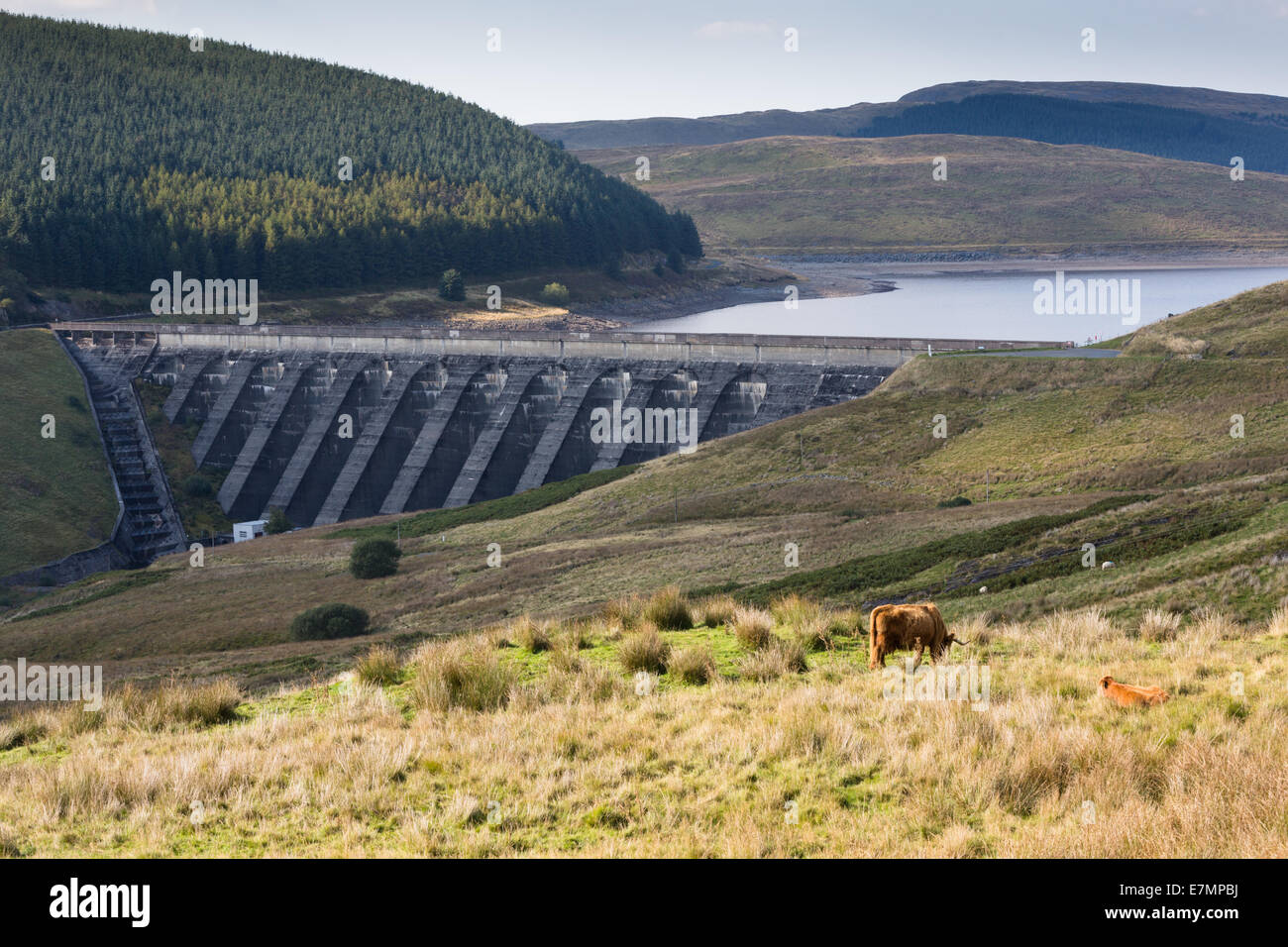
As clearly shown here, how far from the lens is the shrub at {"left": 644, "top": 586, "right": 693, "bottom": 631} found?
1931 cm

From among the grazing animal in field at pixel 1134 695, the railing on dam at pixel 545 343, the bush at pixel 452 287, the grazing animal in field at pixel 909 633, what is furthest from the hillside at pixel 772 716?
the bush at pixel 452 287

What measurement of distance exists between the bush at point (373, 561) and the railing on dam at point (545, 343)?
25459 mm

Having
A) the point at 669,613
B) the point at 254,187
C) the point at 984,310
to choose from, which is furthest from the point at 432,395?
the point at 254,187

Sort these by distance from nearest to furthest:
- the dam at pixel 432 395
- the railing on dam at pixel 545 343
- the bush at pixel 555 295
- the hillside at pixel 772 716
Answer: the hillside at pixel 772 716 → the railing on dam at pixel 545 343 → the dam at pixel 432 395 → the bush at pixel 555 295

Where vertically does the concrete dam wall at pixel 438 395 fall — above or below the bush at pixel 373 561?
above

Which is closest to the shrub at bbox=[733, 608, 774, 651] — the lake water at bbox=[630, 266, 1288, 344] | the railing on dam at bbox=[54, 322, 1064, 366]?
the railing on dam at bbox=[54, 322, 1064, 366]

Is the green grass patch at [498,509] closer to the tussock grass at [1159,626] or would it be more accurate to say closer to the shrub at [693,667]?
the shrub at [693,667]

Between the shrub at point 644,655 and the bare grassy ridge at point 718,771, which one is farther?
the shrub at point 644,655

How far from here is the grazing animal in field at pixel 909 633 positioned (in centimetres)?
1457

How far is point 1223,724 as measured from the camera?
1056 cm

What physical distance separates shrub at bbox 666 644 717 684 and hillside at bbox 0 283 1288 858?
7 cm
